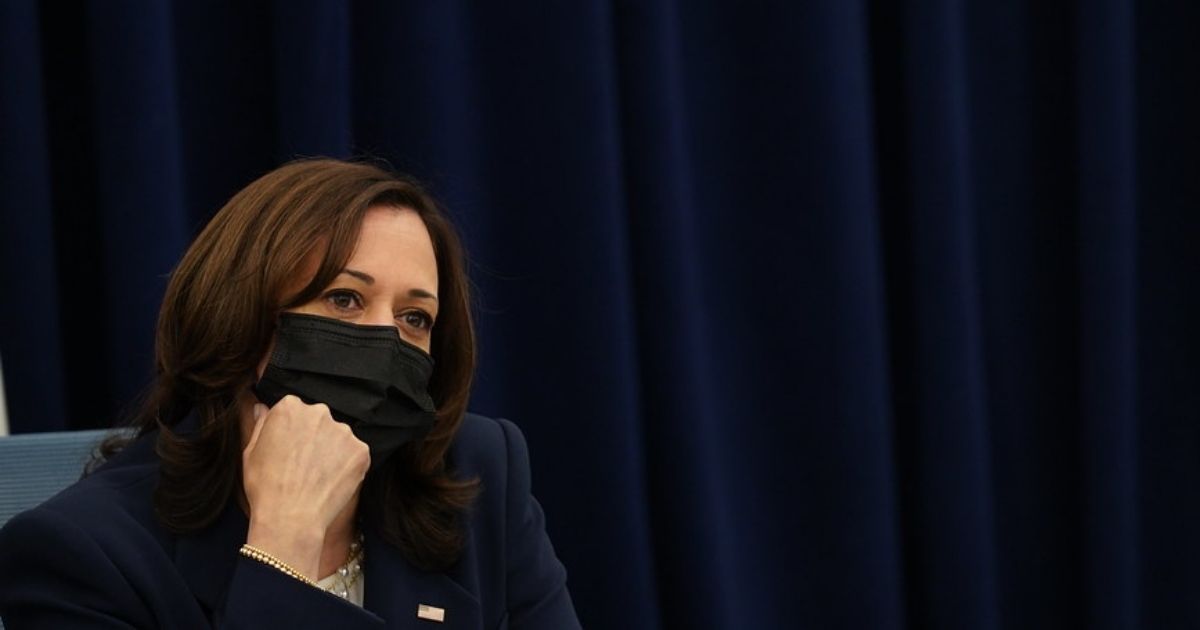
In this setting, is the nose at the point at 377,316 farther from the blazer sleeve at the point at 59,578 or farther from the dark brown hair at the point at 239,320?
the blazer sleeve at the point at 59,578

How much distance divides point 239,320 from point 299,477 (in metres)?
0.16

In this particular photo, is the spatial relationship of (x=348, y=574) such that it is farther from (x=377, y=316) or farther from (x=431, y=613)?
(x=377, y=316)

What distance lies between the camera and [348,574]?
1.50m

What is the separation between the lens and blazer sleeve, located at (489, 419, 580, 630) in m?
1.58

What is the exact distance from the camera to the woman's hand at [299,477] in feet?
4.35

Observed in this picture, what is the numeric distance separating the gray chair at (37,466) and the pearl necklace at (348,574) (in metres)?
0.31

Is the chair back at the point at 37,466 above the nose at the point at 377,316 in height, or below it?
below

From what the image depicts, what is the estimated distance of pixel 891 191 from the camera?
2.43 m

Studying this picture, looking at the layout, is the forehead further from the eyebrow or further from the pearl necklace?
the pearl necklace

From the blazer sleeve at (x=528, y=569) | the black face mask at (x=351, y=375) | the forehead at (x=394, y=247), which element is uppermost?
the forehead at (x=394, y=247)

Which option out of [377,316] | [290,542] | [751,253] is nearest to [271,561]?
[290,542]

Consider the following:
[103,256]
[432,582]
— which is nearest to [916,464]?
[432,582]

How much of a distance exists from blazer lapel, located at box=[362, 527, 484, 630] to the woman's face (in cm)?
22

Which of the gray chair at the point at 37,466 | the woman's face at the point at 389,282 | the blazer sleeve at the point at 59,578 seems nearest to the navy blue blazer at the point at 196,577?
the blazer sleeve at the point at 59,578
